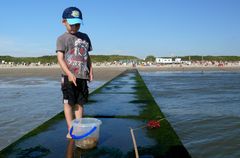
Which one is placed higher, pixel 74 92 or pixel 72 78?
pixel 72 78

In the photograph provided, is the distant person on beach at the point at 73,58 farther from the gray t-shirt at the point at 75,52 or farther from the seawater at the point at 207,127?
the seawater at the point at 207,127

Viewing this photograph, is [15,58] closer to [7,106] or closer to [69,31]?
[7,106]

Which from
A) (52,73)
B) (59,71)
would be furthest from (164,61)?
(52,73)

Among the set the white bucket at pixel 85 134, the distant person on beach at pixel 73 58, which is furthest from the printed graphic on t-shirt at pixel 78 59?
the white bucket at pixel 85 134

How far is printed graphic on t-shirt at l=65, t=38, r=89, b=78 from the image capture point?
3.71m

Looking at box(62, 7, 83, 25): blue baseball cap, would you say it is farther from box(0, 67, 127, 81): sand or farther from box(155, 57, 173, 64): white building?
box(155, 57, 173, 64): white building

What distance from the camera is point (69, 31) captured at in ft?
12.3

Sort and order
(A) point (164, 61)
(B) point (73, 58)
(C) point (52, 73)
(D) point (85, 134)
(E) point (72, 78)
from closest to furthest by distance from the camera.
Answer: (D) point (85, 134), (E) point (72, 78), (B) point (73, 58), (C) point (52, 73), (A) point (164, 61)

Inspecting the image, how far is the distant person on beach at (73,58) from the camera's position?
12.0ft

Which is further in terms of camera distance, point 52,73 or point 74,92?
point 52,73

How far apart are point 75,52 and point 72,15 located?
1.39 ft

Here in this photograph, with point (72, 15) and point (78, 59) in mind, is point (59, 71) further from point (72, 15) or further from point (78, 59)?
point (72, 15)

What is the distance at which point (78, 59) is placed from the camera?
3.74 metres

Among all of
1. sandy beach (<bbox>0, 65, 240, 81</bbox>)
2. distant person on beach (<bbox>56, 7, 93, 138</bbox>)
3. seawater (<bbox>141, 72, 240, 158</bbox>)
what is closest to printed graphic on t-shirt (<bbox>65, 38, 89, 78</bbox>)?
distant person on beach (<bbox>56, 7, 93, 138</bbox>)
